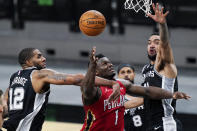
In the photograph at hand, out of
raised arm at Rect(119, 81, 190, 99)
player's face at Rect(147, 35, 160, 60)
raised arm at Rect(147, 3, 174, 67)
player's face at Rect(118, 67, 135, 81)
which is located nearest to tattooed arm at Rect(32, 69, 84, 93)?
raised arm at Rect(119, 81, 190, 99)

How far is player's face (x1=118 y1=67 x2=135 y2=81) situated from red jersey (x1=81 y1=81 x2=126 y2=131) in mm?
1550

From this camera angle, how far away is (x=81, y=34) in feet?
68.4

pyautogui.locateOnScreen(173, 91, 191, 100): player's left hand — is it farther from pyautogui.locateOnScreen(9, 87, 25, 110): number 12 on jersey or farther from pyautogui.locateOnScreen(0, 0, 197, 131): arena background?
pyautogui.locateOnScreen(0, 0, 197, 131): arena background

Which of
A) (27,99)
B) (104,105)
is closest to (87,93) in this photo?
(104,105)

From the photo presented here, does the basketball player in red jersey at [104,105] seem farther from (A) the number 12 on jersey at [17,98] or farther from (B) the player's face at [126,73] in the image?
(B) the player's face at [126,73]

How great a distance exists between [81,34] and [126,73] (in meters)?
11.1

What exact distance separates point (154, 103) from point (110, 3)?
12318 mm

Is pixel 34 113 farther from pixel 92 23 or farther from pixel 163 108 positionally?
pixel 163 108

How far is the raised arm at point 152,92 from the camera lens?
756 cm

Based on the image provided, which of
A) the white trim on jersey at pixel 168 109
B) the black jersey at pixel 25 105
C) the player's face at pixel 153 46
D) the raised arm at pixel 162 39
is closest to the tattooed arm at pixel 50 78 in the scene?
the black jersey at pixel 25 105

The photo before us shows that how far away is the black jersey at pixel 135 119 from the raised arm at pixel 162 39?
4.76ft

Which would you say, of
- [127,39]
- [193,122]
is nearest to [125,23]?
[127,39]

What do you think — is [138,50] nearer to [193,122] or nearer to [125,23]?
[125,23]

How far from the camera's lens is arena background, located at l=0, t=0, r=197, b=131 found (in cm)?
1967
